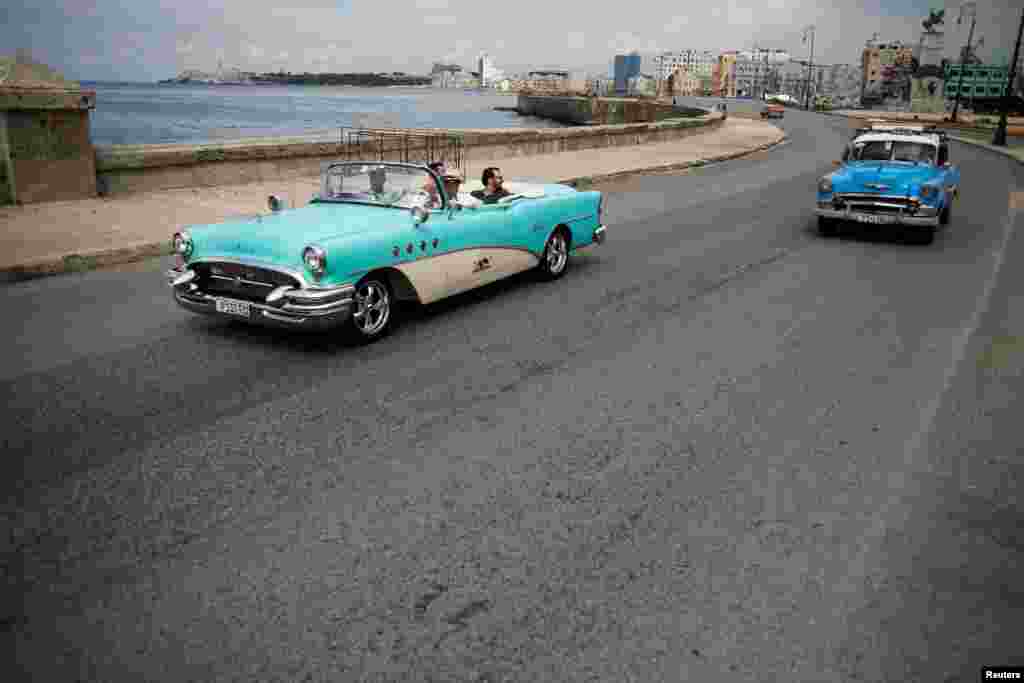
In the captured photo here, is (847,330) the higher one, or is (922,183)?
(922,183)

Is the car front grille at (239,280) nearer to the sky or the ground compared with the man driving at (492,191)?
nearer to the ground

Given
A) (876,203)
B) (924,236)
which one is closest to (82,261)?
(876,203)

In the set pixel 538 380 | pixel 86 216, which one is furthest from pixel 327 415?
pixel 86 216

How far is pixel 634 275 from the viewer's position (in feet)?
30.5

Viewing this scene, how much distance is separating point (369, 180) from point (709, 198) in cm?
1083

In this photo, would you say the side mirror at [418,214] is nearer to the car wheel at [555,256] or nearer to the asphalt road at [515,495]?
the asphalt road at [515,495]

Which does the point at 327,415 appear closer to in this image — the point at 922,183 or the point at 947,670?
the point at 947,670

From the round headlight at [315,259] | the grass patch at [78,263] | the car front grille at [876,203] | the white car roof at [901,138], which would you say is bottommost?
the grass patch at [78,263]

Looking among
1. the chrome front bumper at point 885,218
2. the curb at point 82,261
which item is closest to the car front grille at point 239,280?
the curb at point 82,261

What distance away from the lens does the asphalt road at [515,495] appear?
2971 mm

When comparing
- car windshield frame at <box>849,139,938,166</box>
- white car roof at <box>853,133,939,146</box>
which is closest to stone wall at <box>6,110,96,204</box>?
car windshield frame at <box>849,139,938,166</box>

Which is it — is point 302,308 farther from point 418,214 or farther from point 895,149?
point 895,149

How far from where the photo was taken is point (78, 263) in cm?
903

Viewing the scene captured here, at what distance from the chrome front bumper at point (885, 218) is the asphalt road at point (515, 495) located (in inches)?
162
